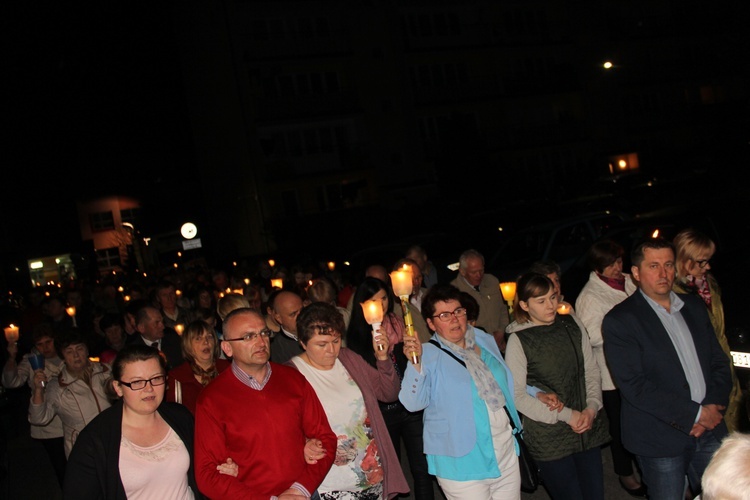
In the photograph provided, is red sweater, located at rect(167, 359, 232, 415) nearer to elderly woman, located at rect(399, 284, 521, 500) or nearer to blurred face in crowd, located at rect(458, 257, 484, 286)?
elderly woman, located at rect(399, 284, 521, 500)

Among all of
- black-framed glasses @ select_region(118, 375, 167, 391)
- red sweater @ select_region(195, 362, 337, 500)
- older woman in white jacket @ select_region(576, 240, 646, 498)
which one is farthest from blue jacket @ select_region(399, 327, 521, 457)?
older woman in white jacket @ select_region(576, 240, 646, 498)

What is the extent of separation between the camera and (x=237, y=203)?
36844mm

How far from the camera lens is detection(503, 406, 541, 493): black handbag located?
188 inches

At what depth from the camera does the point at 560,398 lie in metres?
4.89

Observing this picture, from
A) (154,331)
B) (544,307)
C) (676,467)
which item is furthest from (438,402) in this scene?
(154,331)

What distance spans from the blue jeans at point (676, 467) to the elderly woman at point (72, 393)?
13.6 feet

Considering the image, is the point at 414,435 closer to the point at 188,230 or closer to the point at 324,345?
the point at 324,345

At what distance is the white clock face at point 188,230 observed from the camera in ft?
72.6

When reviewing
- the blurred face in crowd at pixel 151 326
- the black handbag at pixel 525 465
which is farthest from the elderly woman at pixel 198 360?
the blurred face in crowd at pixel 151 326

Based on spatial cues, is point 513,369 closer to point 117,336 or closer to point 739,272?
point 739,272

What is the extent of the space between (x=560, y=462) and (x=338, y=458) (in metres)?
1.50

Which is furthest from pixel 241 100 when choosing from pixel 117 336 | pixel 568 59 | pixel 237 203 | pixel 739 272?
pixel 739 272

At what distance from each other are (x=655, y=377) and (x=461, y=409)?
123cm

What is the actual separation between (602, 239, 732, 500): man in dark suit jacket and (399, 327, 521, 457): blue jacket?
83 centimetres
